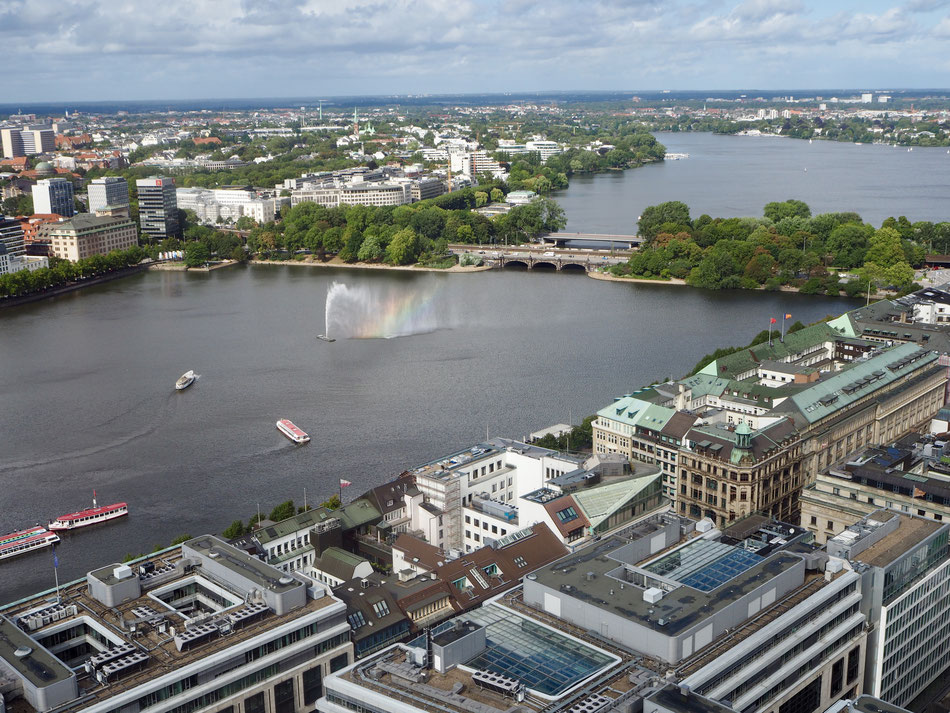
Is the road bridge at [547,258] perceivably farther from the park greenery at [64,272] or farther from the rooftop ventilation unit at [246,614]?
the rooftop ventilation unit at [246,614]

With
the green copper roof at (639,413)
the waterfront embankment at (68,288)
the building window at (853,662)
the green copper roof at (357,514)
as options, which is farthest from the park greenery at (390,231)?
the building window at (853,662)

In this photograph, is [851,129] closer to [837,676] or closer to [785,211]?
[785,211]

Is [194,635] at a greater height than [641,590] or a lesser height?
lesser

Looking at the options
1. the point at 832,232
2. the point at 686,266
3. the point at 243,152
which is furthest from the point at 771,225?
the point at 243,152

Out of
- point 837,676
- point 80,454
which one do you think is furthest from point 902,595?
point 80,454

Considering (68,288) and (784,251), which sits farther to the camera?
(68,288)

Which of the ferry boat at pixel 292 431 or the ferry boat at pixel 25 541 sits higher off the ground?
the ferry boat at pixel 292 431
